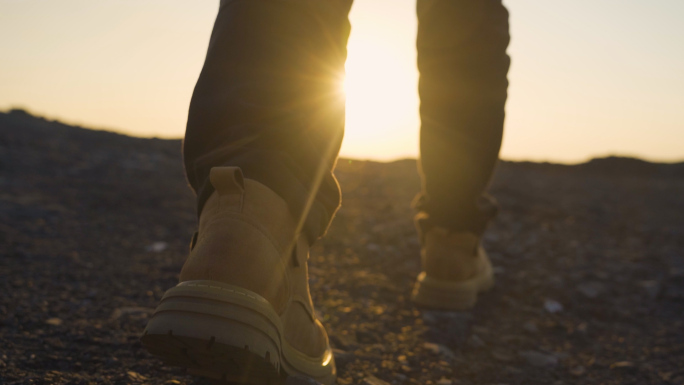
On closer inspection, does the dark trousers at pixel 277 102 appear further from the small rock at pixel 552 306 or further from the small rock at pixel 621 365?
the small rock at pixel 552 306

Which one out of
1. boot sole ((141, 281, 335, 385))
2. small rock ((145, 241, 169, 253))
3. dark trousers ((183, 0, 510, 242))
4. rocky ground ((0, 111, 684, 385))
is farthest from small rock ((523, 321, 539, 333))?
small rock ((145, 241, 169, 253))

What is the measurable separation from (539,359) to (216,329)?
1520 millimetres

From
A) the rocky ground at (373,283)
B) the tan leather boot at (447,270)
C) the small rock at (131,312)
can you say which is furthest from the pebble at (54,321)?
the tan leather boot at (447,270)

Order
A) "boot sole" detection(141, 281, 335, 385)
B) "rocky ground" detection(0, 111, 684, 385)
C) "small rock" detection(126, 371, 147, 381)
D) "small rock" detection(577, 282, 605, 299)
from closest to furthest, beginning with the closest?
"boot sole" detection(141, 281, 335, 385), "small rock" detection(126, 371, 147, 381), "rocky ground" detection(0, 111, 684, 385), "small rock" detection(577, 282, 605, 299)

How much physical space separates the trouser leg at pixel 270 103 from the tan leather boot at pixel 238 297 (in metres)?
0.07

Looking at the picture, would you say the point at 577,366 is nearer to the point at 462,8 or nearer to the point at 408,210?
the point at 462,8

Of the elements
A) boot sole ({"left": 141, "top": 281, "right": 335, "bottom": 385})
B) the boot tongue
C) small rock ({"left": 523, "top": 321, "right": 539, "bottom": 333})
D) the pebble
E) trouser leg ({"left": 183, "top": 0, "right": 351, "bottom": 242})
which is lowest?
small rock ({"left": 523, "top": 321, "right": 539, "bottom": 333})

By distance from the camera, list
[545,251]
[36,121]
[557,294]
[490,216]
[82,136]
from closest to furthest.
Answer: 1. [490,216]
2. [557,294]
3. [545,251]
4. [82,136]
5. [36,121]

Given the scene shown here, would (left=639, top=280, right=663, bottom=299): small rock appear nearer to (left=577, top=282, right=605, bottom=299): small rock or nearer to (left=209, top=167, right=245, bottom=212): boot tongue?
(left=577, top=282, right=605, bottom=299): small rock

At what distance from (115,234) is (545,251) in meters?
3.10

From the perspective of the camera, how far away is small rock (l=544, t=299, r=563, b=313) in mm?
2721

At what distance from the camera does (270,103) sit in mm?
1319

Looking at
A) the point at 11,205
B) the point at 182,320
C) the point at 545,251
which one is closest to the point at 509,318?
the point at 545,251

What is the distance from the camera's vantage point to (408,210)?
4922 mm
